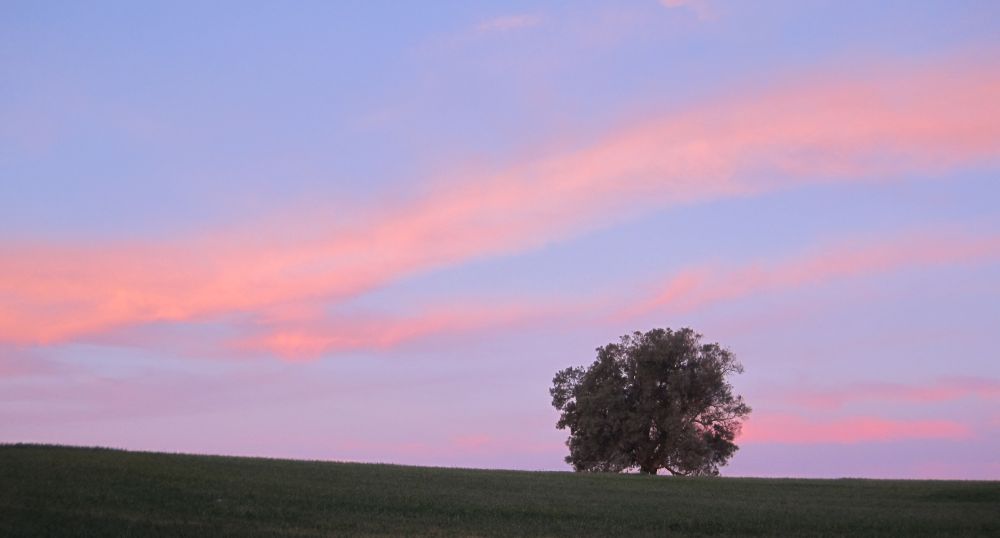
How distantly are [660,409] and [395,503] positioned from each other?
38.4m

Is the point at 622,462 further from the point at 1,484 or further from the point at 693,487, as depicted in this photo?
the point at 1,484

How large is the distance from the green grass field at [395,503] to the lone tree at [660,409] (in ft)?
70.9

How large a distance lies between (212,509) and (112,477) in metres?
5.81

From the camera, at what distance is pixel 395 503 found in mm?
30203

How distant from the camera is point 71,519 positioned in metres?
22.8

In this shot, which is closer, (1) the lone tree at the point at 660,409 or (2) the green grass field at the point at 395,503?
(2) the green grass field at the point at 395,503

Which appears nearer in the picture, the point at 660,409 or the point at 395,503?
the point at 395,503

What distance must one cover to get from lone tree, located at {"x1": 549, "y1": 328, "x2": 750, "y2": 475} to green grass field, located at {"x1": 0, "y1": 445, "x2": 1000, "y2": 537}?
21606 mm

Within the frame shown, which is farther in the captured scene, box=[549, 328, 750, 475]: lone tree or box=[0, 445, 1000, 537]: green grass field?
box=[549, 328, 750, 475]: lone tree

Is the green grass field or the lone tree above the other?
the lone tree

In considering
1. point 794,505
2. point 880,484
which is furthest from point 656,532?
point 880,484

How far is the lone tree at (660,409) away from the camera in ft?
211

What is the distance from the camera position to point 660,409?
65625 mm

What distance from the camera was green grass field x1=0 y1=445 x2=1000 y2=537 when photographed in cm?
2416
